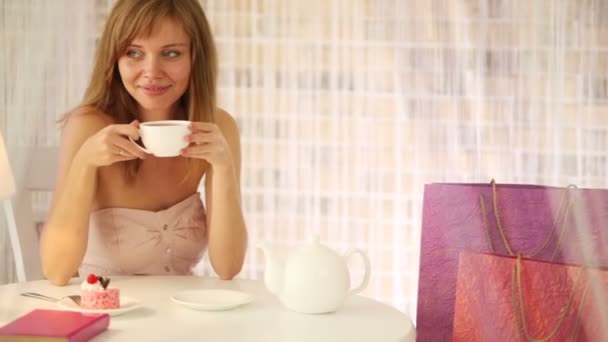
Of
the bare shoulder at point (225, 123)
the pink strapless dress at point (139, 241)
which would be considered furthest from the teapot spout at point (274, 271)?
the bare shoulder at point (225, 123)

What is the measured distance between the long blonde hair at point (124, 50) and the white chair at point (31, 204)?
0.15 m

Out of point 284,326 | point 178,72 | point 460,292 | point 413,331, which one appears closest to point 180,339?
point 284,326

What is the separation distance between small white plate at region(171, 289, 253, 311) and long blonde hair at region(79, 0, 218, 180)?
363mm

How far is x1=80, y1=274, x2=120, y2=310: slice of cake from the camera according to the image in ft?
3.10

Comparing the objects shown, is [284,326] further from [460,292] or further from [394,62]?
[394,62]

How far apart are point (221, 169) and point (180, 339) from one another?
16.9 inches

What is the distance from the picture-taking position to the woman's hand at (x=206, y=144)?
3.77 ft

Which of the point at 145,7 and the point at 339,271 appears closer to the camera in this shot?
the point at 339,271

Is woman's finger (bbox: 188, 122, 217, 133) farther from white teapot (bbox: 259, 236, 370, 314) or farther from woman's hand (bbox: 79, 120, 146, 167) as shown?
white teapot (bbox: 259, 236, 370, 314)

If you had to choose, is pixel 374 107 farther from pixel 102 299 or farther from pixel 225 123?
pixel 102 299

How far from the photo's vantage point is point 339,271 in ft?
3.25

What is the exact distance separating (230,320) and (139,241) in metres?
0.40

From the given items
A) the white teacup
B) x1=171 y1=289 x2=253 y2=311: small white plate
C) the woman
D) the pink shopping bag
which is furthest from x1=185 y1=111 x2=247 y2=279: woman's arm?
the pink shopping bag

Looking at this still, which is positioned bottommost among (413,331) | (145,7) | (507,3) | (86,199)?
(413,331)
